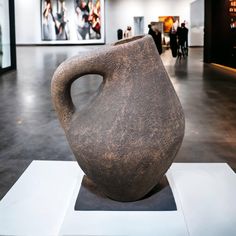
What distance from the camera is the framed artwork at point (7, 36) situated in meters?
13.2

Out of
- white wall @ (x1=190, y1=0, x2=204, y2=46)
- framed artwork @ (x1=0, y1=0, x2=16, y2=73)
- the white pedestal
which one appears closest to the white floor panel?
the white pedestal

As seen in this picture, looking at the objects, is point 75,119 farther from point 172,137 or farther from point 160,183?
point 160,183

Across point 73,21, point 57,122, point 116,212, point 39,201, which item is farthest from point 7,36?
point 73,21

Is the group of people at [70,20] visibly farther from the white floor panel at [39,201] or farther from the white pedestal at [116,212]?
the white pedestal at [116,212]

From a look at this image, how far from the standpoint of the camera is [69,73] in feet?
8.93

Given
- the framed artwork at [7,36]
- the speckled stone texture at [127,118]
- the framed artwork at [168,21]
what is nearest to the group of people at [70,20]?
the framed artwork at [168,21]

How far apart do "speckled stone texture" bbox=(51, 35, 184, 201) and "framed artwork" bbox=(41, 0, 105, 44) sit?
28296 mm

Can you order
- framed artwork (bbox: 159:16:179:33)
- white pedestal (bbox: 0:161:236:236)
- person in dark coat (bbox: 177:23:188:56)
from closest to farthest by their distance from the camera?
white pedestal (bbox: 0:161:236:236)
person in dark coat (bbox: 177:23:188:56)
framed artwork (bbox: 159:16:179:33)

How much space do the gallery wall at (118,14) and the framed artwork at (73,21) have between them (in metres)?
0.49

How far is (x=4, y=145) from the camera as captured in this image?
5.45 metres

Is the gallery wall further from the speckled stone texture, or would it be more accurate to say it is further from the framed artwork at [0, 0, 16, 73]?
the speckled stone texture

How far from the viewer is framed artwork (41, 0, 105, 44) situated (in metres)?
30.5

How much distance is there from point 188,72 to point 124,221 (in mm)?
11462

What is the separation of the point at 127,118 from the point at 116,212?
63 centimetres
